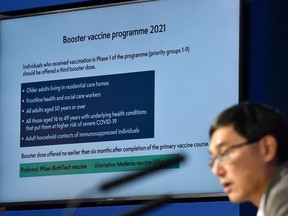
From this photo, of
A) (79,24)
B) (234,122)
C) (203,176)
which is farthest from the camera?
(79,24)

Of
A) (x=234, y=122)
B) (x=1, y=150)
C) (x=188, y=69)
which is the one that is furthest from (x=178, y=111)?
(x=234, y=122)

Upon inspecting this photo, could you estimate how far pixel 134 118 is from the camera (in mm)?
4980

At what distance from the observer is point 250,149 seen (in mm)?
2656

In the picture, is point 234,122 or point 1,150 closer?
point 234,122

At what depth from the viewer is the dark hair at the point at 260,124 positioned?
2.62 meters

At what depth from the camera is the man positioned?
263cm

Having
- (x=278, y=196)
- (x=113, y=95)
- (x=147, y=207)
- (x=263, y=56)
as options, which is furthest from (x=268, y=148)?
(x=113, y=95)

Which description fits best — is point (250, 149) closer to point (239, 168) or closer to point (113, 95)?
point (239, 168)

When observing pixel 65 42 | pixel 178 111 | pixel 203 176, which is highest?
pixel 65 42

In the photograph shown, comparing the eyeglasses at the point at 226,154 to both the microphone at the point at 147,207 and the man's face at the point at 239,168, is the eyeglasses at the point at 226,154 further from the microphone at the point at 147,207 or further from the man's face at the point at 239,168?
the microphone at the point at 147,207

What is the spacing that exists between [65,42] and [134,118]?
61 centimetres

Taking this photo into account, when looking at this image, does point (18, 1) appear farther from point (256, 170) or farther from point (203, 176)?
point (256, 170)

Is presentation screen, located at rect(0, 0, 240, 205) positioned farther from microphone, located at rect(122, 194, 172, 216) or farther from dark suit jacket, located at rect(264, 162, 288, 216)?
microphone, located at rect(122, 194, 172, 216)

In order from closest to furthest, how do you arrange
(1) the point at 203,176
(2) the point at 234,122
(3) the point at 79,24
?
(2) the point at 234,122, (1) the point at 203,176, (3) the point at 79,24
